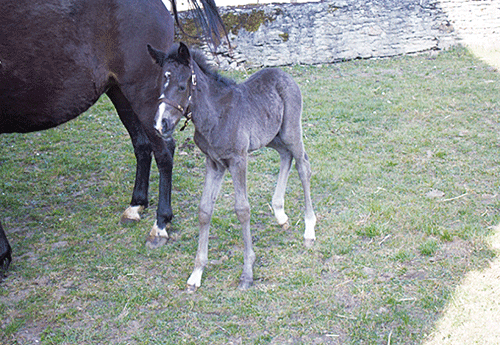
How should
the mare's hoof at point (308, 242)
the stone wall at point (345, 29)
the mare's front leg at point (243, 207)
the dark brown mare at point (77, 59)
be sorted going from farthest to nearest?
the stone wall at point (345, 29)
the mare's hoof at point (308, 242)
the dark brown mare at point (77, 59)
the mare's front leg at point (243, 207)

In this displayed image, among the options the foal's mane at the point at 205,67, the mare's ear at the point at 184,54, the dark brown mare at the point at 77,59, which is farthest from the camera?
the dark brown mare at the point at 77,59

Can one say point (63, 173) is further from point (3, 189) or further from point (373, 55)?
point (373, 55)

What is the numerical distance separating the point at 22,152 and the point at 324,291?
16.9 ft

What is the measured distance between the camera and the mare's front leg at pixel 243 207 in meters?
3.51

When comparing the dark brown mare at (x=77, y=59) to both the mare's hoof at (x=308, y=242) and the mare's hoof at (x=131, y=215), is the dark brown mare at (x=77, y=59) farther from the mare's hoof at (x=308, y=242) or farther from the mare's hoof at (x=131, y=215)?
the mare's hoof at (x=308, y=242)

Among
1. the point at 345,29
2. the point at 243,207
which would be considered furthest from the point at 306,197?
the point at 345,29

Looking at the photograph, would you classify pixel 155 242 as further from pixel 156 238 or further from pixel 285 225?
pixel 285 225

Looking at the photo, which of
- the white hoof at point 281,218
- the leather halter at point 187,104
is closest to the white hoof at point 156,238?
the white hoof at point 281,218

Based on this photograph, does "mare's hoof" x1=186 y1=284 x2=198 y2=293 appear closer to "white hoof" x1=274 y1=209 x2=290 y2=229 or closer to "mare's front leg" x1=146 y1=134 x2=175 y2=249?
"mare's front leg" x1=146 y1=134 x2=175 y2=249

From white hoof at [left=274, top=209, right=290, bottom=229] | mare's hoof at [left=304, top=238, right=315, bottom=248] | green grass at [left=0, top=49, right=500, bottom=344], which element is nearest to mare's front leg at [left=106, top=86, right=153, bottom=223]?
green grass at [left=0, top=49, right=500, bottom=344]

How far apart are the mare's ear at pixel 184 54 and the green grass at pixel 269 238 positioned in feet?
5.89

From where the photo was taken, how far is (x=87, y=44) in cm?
390

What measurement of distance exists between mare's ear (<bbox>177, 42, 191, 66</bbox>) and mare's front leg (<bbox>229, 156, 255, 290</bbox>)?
85cm

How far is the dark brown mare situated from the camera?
367 cm
